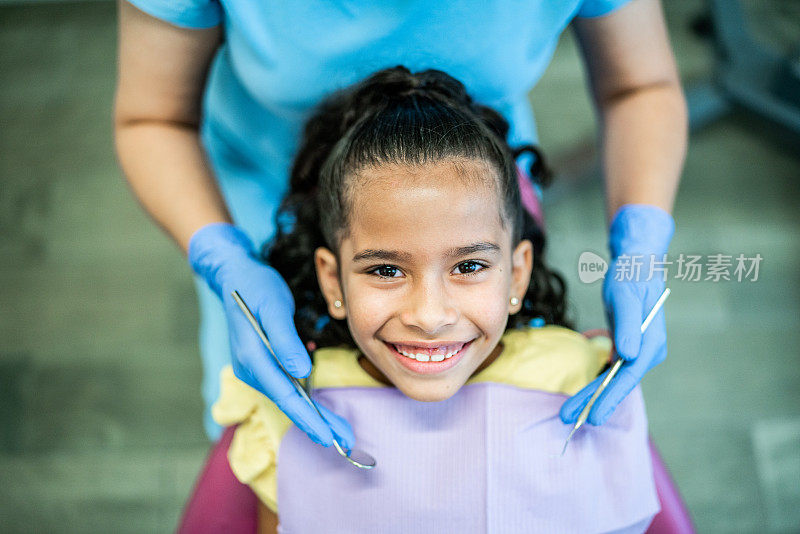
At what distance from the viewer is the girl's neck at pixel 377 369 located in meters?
0.92

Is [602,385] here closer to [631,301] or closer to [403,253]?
[631,301]

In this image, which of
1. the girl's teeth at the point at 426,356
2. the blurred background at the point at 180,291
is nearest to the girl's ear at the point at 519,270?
the girl's teeth at the point at 426,356

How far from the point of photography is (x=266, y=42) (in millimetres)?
836

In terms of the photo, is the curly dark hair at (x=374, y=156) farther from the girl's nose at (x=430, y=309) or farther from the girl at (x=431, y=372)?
the girl's nose at (x=430, y=309)

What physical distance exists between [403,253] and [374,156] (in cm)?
12

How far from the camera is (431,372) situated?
802 millimetres

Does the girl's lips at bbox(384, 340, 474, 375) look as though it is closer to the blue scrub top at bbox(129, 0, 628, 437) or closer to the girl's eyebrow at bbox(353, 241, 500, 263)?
the girl's eyebrow at bbox(353, 241, 500, 263)

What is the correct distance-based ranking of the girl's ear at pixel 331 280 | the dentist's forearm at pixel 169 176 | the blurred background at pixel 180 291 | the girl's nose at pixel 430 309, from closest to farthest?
1. the girl's nose at pixel 430 309
2. the girl's ear at pixel 331 280
3. the dentist's forearm at pixel 169 176
4. the blurred background at pixel 180 291

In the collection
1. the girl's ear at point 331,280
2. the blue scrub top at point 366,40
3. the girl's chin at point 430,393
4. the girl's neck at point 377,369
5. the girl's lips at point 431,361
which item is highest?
the blue scrub top at point 366,40

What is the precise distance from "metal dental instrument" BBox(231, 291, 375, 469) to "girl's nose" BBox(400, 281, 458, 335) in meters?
0.16

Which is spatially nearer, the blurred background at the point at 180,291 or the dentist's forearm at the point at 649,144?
the dentist's forearm at the point at 649,144

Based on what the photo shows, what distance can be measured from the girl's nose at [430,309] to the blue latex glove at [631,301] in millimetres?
193

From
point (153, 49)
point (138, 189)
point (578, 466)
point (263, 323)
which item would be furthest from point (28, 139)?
point (578, 466)

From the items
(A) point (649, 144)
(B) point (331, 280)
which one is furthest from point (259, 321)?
(A) point (649, 144)
